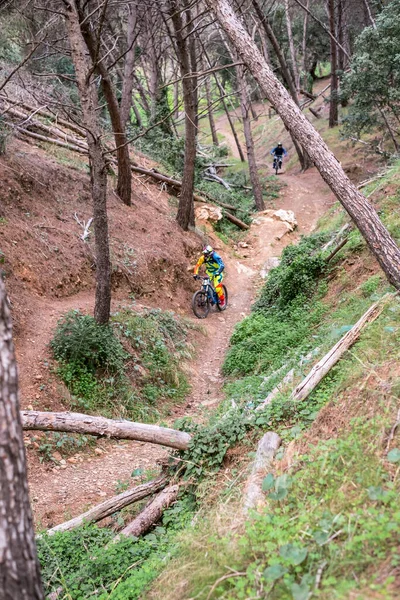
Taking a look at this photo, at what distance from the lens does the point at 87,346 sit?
335 inches

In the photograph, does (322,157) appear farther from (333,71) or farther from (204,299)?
(333,71)

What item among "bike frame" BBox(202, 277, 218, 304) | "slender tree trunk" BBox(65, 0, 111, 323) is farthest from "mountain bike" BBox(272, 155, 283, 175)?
"slender tree trunk" BBox(65, 0, 111, 323)

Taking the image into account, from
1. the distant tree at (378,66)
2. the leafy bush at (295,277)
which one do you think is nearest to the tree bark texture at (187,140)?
the leafy bush at (295,277)

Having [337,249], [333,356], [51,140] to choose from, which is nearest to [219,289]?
[337,249]

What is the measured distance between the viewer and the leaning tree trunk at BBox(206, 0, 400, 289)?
636 centimetres

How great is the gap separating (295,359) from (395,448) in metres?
3.94

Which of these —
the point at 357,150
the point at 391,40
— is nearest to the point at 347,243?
the point at 391,40

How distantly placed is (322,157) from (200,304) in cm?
666

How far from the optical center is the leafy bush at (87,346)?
8.38 m

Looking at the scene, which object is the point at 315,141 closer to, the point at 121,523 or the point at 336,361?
the point at 336,361

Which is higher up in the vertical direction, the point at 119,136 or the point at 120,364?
the point at 119,136

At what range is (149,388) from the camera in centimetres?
913

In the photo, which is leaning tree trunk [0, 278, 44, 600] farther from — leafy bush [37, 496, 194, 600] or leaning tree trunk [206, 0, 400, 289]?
leaning tree trunk [206, 0, 400, 289]

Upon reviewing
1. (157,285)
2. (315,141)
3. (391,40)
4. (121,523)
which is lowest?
(121,523)
